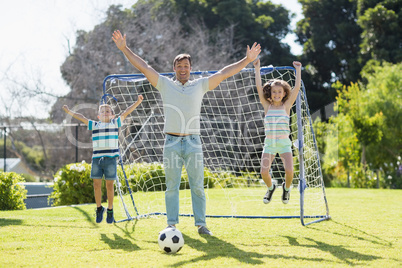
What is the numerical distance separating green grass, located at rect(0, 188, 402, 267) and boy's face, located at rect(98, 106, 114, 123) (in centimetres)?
131

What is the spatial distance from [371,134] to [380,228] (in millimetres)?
9165

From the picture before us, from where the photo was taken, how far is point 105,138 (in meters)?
5.39

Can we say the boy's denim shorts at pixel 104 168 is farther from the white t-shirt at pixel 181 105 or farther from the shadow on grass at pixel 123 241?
the white t-shirt at pixel 181 105

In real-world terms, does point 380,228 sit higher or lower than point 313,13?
lower

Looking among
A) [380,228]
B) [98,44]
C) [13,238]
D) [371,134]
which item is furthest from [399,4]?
[13,238]

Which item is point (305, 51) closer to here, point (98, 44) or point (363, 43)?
point (363, 43)

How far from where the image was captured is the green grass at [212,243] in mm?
3502

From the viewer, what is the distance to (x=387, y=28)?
2119cm

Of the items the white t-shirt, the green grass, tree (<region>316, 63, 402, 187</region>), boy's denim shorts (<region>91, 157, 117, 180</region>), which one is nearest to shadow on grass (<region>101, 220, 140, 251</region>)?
the green grass

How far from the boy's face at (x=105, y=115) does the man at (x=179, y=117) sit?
119cm

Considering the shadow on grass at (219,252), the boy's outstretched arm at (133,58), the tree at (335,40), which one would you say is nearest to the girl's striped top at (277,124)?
the shadow on grass at (219,252)

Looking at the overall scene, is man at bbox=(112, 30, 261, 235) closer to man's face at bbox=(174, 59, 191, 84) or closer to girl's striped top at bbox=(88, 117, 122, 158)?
man's face at bbox=(174, 59, 191, 84)

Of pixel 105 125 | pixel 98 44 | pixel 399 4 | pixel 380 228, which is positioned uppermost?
pixel 399 4

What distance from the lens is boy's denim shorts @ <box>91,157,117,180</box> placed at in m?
5.30
